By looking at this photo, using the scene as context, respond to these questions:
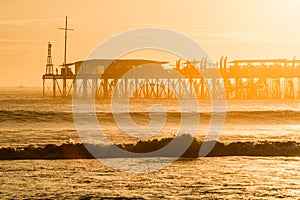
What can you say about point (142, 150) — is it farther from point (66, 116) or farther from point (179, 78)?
point (179, 78)

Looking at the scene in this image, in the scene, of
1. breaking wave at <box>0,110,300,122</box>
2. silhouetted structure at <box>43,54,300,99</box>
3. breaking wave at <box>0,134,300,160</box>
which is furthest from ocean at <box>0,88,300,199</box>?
silhouetted structure at <box>43,54,300,99</box>

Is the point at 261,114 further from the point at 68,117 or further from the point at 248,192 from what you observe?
the point at 248,192

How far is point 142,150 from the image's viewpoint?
34.5 m

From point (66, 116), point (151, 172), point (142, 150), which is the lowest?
point (151, 172)

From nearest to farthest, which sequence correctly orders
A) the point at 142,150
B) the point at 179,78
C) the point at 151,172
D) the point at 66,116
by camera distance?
the point at 151,172 < the point at 142,150 < the point at 66,116 < the point at 179,78

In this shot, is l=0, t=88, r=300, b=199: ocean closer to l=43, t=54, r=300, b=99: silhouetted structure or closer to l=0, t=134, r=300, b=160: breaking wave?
l=0, t=134, r=300, b=160: breaking wave

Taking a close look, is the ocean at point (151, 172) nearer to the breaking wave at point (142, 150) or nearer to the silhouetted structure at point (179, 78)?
the breaking wave at point (142, 150)

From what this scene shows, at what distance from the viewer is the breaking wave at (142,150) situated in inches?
1259

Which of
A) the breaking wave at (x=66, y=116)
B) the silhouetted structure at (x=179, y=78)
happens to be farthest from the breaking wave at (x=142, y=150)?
the silhouetted structure at (x=179, y=78)

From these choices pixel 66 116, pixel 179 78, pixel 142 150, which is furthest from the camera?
pixel 179 78

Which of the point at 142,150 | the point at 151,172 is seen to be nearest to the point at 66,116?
the point at 142,150

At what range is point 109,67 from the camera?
432 feet

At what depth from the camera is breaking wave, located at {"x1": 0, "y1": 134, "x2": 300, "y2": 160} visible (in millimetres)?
31969

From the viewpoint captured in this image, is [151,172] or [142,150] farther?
[142,150]
